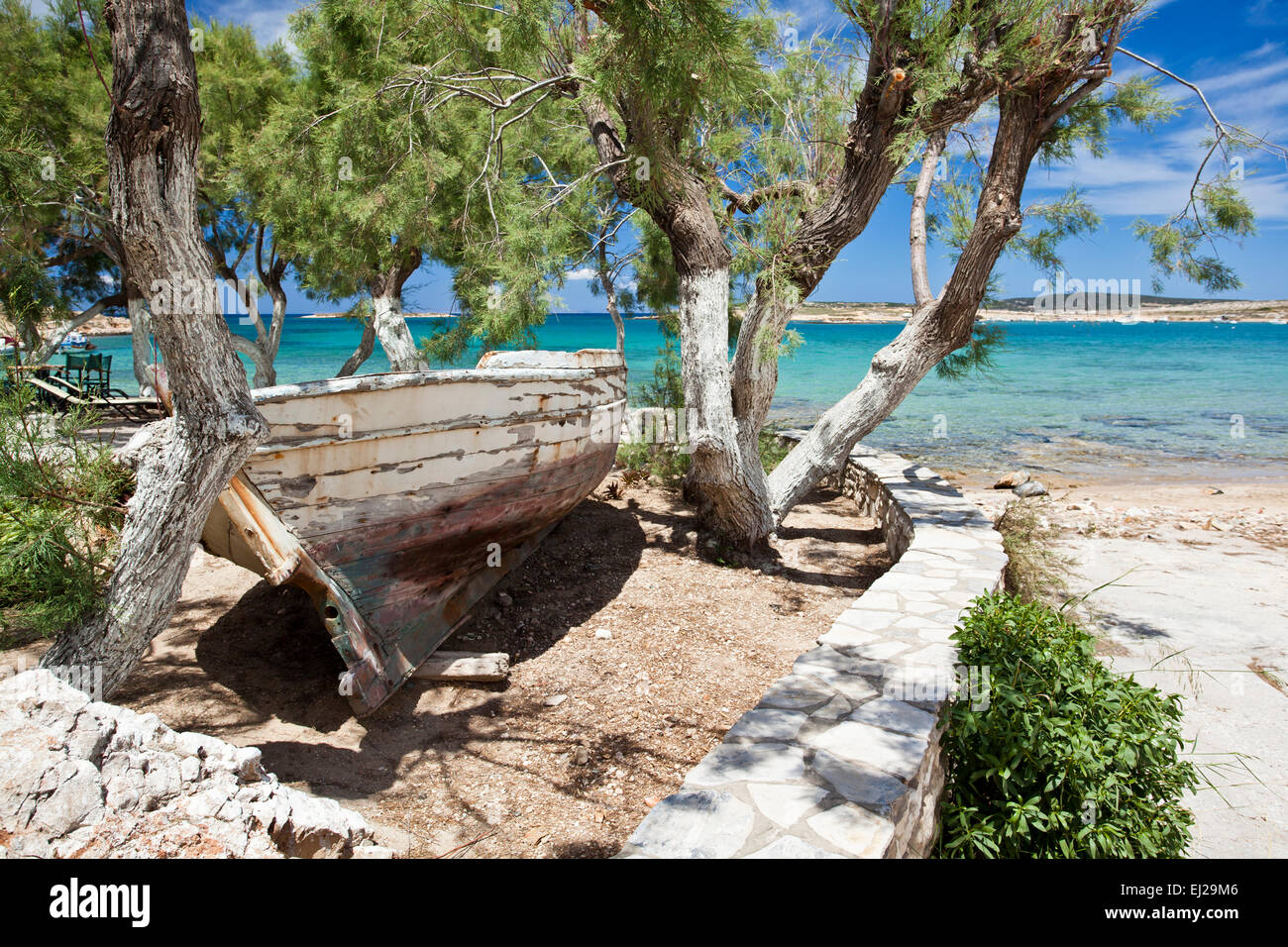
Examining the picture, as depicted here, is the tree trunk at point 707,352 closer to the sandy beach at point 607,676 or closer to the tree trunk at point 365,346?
the sandy beach at point 607,676

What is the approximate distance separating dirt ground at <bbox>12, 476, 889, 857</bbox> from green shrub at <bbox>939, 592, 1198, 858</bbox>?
124 centimetres

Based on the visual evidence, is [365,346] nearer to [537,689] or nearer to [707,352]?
[707,352]

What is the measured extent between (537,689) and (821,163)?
4.86m

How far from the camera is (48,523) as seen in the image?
9.21 ft

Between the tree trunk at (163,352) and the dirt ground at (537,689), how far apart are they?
95 centimetres

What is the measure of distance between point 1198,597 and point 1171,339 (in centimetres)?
5934

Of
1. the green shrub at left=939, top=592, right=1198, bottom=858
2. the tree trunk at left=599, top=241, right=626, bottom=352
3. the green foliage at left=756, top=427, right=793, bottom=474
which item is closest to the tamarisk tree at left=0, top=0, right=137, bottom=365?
the tree trunk at left=599, top=241, right=626, bottom=352

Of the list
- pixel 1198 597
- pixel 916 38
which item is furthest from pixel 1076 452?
pixel 916 38

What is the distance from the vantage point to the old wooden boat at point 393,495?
3.49m

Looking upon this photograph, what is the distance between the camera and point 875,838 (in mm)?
2098

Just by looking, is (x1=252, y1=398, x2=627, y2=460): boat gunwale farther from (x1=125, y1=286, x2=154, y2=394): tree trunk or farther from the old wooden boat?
(x1=125, y1=286, x2=154, y2=394): tree trunk

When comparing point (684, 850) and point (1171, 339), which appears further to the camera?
point (1171, 339)

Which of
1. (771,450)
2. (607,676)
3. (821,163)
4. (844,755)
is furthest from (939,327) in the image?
(844,755)

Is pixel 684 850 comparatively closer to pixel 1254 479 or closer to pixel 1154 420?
pixel 1254 479
